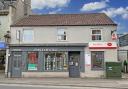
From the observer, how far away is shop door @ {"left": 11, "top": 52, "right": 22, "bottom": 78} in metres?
29.0

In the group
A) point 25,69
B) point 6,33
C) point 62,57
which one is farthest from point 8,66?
point 62,57

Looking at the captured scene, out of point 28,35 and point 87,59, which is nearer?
point 87,59

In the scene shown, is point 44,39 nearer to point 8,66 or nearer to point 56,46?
point 56,46

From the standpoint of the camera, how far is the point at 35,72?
2875 cm

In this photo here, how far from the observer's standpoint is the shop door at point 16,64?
29031 mm

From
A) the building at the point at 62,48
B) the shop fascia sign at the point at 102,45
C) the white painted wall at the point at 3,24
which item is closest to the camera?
the shop fascia sign at the point at 102,45

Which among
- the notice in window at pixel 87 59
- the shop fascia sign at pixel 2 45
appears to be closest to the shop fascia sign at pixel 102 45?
the notice in window at pixel 87 59

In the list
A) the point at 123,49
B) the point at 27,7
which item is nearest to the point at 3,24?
the point at 27,7

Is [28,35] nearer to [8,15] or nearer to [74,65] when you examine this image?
[8,15]

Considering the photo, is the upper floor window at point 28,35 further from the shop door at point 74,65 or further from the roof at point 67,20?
the shop door at point 74,65

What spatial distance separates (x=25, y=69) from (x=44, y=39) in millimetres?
3715

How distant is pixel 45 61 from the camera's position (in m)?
29.0

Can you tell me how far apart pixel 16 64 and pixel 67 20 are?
7.30 m

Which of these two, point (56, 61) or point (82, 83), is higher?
point (56, 61)
